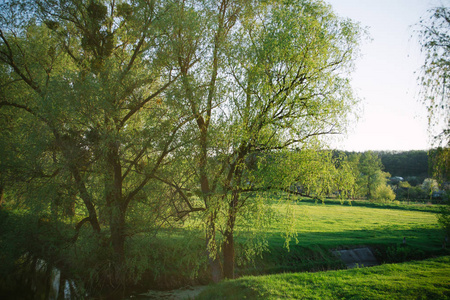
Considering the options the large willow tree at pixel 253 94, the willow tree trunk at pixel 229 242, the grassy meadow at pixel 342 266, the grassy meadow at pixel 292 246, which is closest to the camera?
the grassy meadow at pixel 342 266

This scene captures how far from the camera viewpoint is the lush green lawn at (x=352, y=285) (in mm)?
9461

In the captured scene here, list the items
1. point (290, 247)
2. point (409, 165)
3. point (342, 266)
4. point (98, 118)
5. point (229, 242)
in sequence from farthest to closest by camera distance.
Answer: point (409, 165), point (290, 247), point (342, 266), point (229, 242), point (98, 118)

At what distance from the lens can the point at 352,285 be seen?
1073cm

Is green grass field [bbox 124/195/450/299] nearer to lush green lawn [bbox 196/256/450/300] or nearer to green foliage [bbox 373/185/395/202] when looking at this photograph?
lush green lawn [bbox 196/256/450/300]

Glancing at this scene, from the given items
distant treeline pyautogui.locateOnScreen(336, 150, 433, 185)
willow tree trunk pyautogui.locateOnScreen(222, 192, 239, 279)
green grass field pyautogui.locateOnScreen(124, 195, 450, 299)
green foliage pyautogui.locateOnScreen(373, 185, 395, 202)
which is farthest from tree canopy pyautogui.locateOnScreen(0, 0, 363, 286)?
distant treeline pyautogui.locateOnScreen(336, 150, 433, 185)

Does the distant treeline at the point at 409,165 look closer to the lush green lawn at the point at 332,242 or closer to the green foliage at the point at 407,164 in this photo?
the green foliage at the point at 407,164

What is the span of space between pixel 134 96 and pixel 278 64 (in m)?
7.09

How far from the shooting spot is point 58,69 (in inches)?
660

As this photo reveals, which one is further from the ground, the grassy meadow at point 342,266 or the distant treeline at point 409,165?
the distant treeline at point 409,165

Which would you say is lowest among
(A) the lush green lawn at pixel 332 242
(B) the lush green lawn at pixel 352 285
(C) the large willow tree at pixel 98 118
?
(A) the lush green lawn at pixel 332 242

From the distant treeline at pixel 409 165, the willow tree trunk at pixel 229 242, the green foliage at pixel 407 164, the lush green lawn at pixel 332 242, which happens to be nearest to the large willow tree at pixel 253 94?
the willow tree trunk at pixel 229 242

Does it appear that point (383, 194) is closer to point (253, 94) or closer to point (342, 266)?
point (342, 266)

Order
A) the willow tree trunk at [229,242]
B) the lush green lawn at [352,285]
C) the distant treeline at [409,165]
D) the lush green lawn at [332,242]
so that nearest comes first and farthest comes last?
the lush green lawn at [352,285] < the willow tree trunk at [229,242] < the lush green lawn at [332,242] < the distant treeline at [409,165]

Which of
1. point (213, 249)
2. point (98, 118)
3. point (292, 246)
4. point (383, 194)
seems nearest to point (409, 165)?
point (383, 194)
